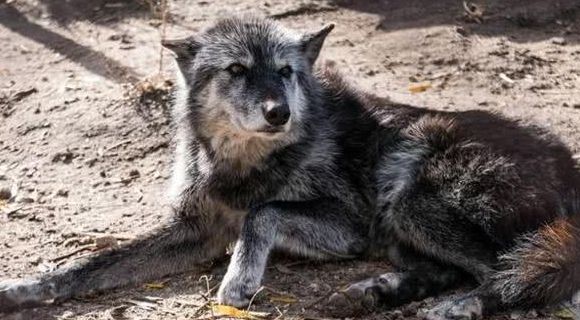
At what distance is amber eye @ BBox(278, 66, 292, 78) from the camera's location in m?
5.90

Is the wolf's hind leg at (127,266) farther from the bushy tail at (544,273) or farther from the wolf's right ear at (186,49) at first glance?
the bushy tail at (544,273)

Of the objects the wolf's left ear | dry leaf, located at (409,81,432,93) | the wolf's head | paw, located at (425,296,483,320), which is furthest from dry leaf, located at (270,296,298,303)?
dry leaf, located at (409,81,432,93)

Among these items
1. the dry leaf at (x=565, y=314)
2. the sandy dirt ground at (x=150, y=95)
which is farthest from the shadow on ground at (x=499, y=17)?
the dry leaf at (x=565, y=314)

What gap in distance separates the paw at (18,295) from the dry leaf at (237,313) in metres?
1.05

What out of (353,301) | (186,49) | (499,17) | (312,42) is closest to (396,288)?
(353,301)

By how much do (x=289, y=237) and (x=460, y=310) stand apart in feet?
3.64

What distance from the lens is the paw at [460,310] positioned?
503 centimetres

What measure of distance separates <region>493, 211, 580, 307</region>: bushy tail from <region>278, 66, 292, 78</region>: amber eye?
1.73 m

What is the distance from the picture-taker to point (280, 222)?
5594 millimetres

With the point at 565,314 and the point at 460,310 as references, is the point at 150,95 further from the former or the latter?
the point at 565,314

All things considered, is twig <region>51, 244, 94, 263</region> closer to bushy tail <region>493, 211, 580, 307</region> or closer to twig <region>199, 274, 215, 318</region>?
twig <region>199, 274, 215, 318</region>

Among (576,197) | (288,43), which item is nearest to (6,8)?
(288,43)

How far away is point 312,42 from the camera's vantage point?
623 cm

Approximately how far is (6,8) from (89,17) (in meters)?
0.97
